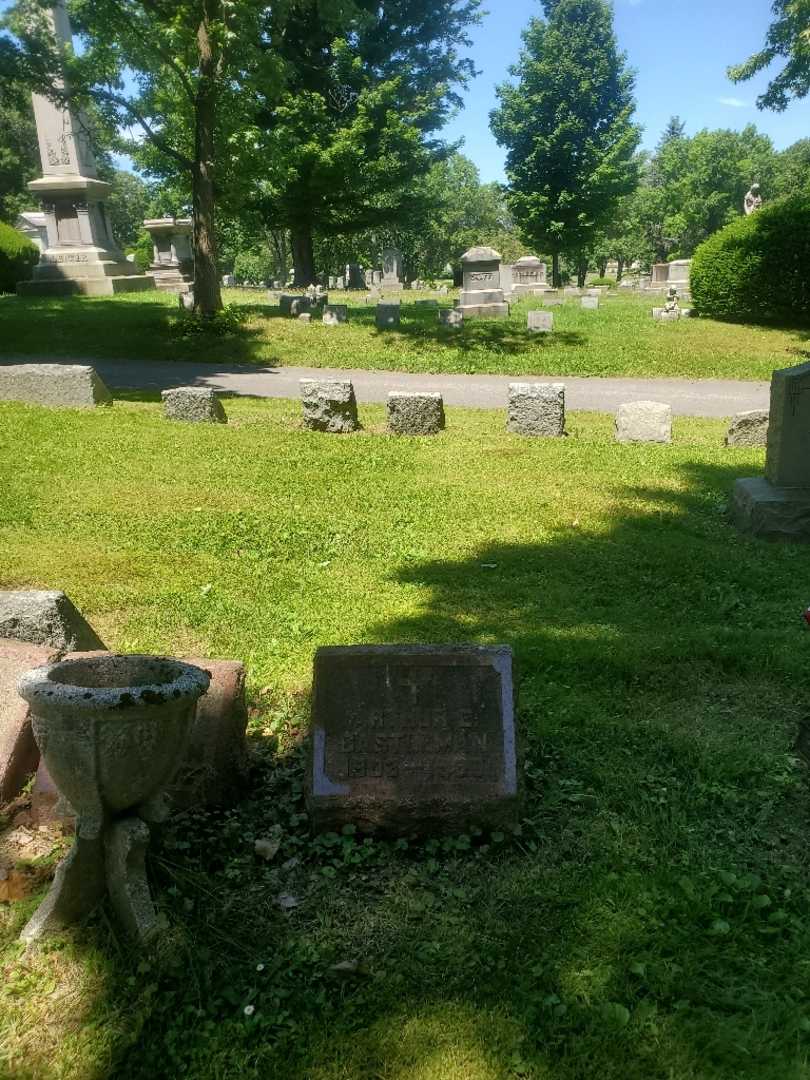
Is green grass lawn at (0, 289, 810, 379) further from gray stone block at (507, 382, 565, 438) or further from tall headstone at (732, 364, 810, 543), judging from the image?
tall headstone at (732, 364, 810, 543)

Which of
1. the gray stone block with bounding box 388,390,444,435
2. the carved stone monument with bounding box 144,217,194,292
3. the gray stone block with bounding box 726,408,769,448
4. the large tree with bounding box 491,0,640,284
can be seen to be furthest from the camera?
the large tree with bounding box 491,0,640,284

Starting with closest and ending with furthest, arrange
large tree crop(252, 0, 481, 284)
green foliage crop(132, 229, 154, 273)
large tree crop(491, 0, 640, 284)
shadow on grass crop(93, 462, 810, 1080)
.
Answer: shadow on grass crop(93, 462, 810, 1080) → large tree crop(252, 0, 481, 284) → large tree crop(491, 0, 640, 284) → green foliage crop(132, 229, 154, 273)

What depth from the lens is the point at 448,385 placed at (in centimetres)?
1577

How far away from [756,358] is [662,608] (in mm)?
14738

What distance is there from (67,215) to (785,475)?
24713mm

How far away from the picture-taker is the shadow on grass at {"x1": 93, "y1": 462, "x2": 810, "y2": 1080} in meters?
2.50

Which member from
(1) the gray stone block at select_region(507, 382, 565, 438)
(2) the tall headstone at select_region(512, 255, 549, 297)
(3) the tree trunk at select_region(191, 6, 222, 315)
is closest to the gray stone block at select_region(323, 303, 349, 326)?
(3) the tree trunk at select_region(191, 6, 222, 315)

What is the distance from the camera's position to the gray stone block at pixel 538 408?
11.1m

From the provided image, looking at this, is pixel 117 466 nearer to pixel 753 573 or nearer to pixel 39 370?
pixel 39 370

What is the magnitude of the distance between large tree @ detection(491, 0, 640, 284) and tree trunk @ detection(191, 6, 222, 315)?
19.0 meters

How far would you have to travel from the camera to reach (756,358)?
18219 millimetres

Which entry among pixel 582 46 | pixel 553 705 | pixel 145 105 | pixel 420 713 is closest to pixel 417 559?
pixel 553 705

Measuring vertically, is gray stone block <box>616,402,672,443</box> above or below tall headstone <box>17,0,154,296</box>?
below

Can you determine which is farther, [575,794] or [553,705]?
[553,705]
